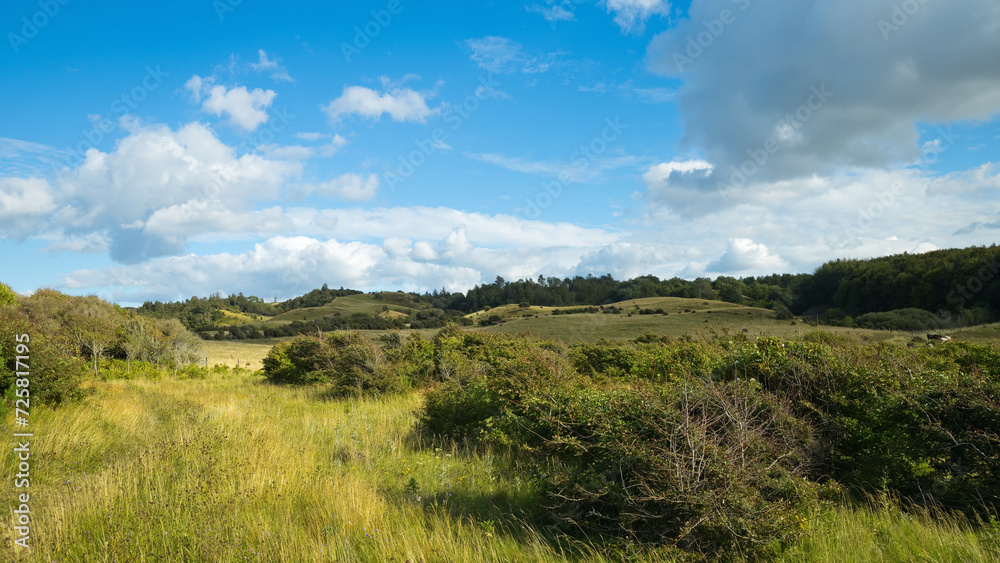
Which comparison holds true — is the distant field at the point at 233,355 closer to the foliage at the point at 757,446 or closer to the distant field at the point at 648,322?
the distant field at the point at 648,322

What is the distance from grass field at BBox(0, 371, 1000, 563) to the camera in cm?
412

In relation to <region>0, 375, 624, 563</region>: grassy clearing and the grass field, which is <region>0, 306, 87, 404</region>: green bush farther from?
the grass field

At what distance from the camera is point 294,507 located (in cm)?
540

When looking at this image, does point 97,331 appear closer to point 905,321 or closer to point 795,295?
point 905,321

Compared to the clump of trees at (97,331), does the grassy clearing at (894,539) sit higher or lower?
lower

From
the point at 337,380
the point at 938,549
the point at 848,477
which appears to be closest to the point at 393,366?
the point at 337,380

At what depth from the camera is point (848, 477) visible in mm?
5871

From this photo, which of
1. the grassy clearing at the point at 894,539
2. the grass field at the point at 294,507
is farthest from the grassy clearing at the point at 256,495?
the grassy clearing at the point at 894,539

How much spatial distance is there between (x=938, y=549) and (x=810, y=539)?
108cm

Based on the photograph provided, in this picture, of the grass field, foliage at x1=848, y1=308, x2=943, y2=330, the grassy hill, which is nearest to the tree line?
foliage at x1=848, y1=308, x2=943, y2=330

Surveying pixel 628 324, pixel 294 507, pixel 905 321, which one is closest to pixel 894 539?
pixel 294 507

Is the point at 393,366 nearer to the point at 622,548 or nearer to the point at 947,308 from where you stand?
the point at 622,548

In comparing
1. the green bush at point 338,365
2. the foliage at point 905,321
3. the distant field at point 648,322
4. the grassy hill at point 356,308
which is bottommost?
the foliage at point 905,321

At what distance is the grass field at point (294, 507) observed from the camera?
4.12m
